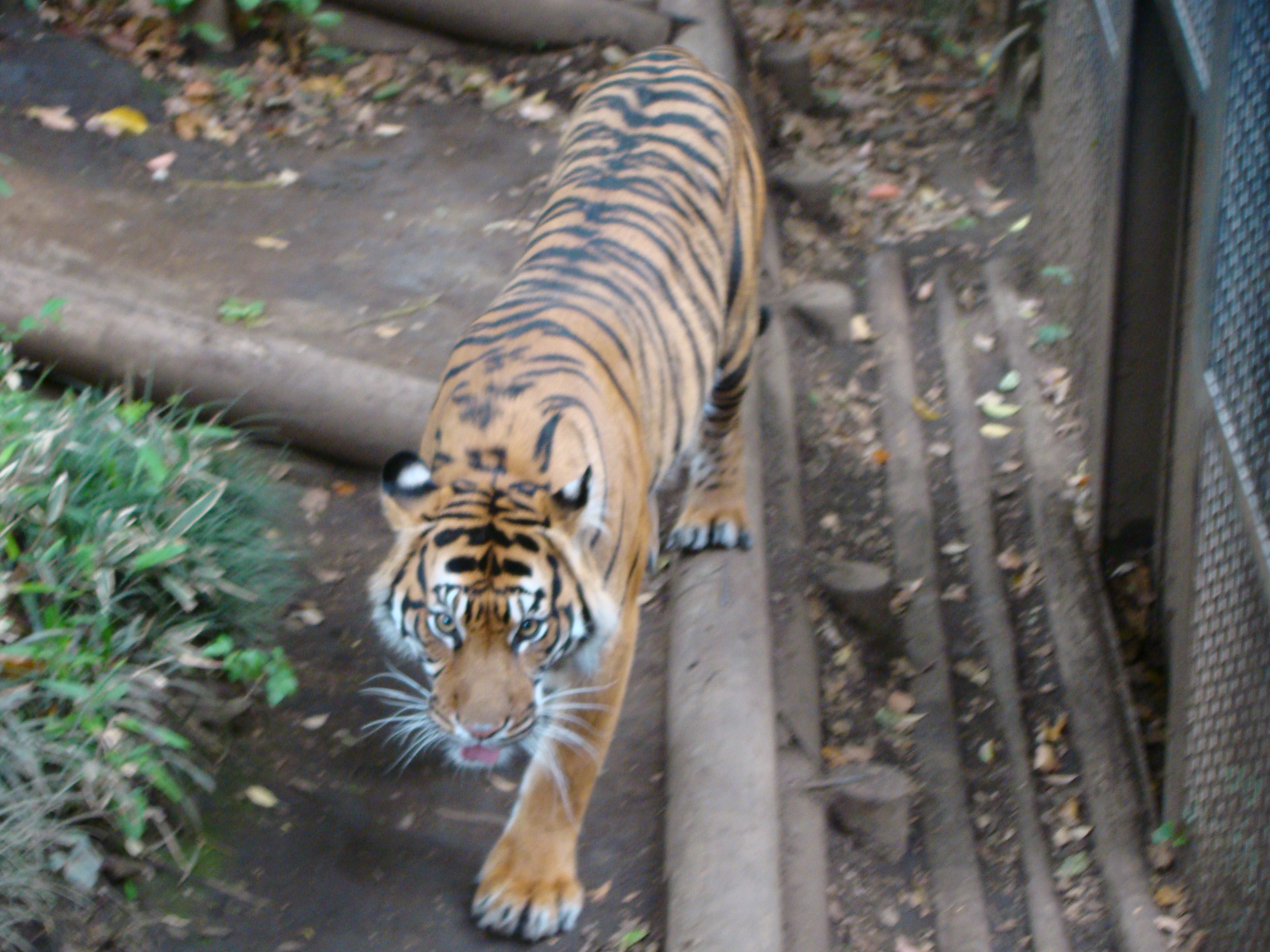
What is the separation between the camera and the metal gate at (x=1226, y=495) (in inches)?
107

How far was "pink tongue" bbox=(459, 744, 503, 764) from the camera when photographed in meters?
2.74

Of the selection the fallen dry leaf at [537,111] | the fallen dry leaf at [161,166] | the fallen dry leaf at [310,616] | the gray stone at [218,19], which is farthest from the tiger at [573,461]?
the gray stone at [218,19]

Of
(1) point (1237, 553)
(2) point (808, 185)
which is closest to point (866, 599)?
(1) point (1237, 553)

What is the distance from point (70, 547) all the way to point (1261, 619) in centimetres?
274

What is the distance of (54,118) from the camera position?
573 cm

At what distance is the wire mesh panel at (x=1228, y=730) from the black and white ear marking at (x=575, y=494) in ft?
4.64

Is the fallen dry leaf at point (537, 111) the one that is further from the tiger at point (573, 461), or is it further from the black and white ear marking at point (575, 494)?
the black and white ear marking at point (575, 494)

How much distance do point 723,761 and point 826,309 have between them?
2845mm

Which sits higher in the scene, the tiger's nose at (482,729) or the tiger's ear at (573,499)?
the tiger's ear at (573,499)

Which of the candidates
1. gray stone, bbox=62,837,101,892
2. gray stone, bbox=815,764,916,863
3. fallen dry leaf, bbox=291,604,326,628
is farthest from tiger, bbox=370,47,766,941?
gray stone, bbox=815,764,916,863

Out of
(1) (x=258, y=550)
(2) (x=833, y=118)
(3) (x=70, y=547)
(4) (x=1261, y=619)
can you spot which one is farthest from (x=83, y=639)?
(2) (x=833, y=118)

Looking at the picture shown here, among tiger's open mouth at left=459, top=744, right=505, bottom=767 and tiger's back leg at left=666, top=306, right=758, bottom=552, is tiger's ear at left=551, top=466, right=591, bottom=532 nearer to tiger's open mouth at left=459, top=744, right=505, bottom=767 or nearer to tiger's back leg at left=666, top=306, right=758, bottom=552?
tiger's open mouth at left=459, top=744, right=505, bottom=767

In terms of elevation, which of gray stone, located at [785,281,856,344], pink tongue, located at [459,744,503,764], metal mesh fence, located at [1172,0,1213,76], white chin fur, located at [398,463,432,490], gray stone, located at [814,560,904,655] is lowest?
pink tongue, located at [459,744,503,764]

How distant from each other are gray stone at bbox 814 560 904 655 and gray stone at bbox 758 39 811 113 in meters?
3.60
